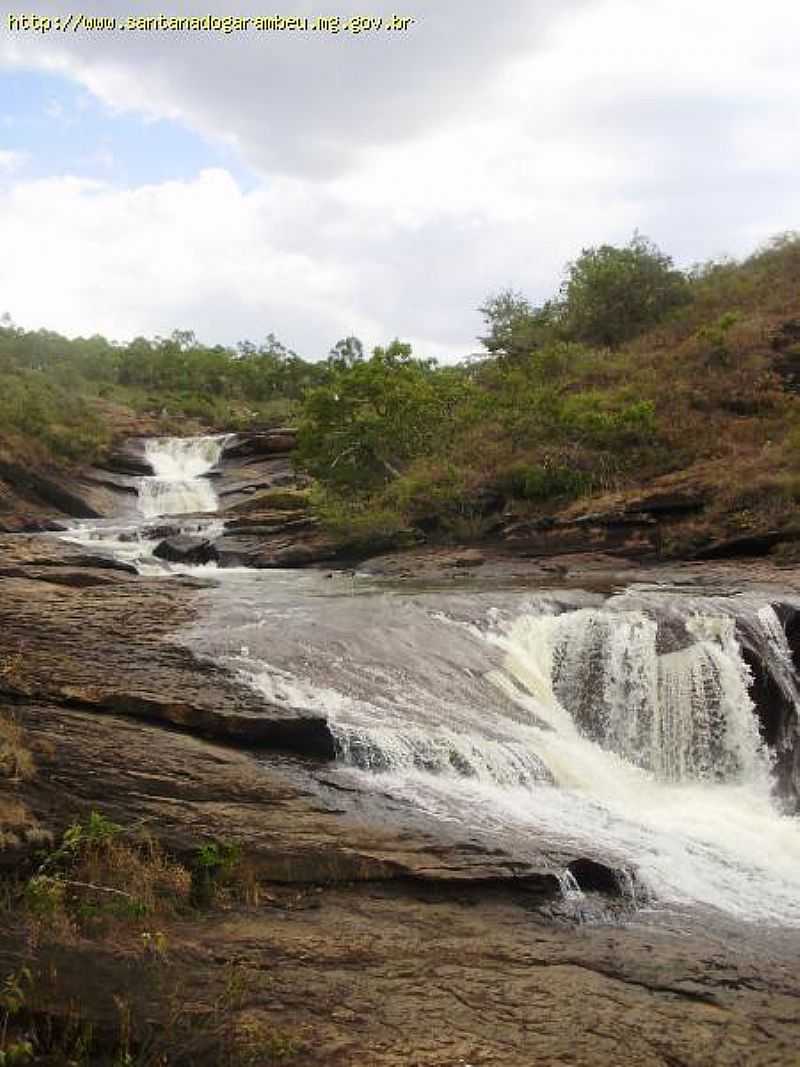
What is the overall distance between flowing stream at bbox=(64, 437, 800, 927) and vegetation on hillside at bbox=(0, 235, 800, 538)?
866 centimetres

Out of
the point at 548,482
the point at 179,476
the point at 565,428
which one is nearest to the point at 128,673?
the point at 548,482

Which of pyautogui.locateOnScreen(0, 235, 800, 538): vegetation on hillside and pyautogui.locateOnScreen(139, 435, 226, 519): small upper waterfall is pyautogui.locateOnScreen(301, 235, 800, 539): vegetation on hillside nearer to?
pyautogui.locateOnScreen(0, 235, 800, 538): vegetation on hillside

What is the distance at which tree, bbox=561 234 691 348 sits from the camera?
38.5m

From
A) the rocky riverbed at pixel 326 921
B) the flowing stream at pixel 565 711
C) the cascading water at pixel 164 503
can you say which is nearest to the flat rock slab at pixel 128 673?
the rocky riverbed at pixel 326 921

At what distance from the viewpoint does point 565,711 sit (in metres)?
13.2

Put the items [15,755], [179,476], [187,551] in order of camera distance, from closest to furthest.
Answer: [15,755]
[187,551]
[179,476]

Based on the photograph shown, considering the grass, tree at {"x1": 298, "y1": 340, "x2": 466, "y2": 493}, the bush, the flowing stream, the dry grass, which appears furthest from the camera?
tree at {"x1": 298, "y1": 340, "x2": 466, "y2": 493}

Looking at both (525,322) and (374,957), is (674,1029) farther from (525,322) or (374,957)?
(525,322)

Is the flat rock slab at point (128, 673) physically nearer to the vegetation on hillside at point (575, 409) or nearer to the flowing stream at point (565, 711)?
the flowing stream at point (565, 711)

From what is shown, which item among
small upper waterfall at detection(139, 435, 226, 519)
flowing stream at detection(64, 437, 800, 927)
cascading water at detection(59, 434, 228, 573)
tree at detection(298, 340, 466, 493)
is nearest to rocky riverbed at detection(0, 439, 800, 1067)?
flowing stream at detection(64, 437, 800, 927)

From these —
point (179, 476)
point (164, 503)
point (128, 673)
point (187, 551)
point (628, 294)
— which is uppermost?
point (628, 294)

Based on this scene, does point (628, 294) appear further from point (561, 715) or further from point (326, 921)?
point (326, 921)

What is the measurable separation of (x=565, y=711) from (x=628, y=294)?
29.3 meters

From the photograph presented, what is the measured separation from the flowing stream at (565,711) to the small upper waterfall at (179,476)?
59.5 feet
